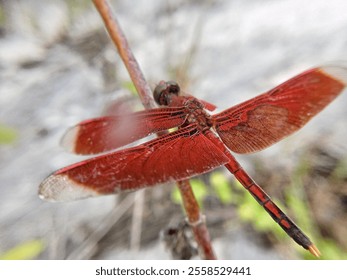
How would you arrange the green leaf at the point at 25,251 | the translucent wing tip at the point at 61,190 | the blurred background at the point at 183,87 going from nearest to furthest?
the translucent wing tip at the point at 61,190 → the green leaf at the point at 25,251 → the blurred background at the point at 183,87

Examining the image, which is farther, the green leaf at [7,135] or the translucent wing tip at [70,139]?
the green leaf at [7,135]

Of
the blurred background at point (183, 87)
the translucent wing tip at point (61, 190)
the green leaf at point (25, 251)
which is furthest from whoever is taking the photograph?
the blurred background at point (183, 87)

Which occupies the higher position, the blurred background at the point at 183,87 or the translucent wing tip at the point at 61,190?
the blurred background at the point at 183,87

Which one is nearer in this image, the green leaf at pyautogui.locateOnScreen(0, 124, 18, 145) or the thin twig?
the thin twig

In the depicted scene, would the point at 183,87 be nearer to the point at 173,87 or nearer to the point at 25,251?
the point at 173,87

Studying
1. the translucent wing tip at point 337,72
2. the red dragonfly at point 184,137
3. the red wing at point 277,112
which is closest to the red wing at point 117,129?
the red dragonfly at point 184,137

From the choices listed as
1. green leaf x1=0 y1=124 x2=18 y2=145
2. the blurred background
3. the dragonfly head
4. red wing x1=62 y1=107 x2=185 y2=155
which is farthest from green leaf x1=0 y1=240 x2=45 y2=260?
the dragonfly head

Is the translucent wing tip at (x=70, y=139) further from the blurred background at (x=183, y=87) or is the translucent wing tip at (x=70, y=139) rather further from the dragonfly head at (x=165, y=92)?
the blurred background at (x=183, y=87)

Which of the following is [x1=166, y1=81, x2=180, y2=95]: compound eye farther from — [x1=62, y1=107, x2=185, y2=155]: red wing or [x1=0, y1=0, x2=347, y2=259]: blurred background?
[x1=0, y1=0, x2=347, y2=259]: blurred background
